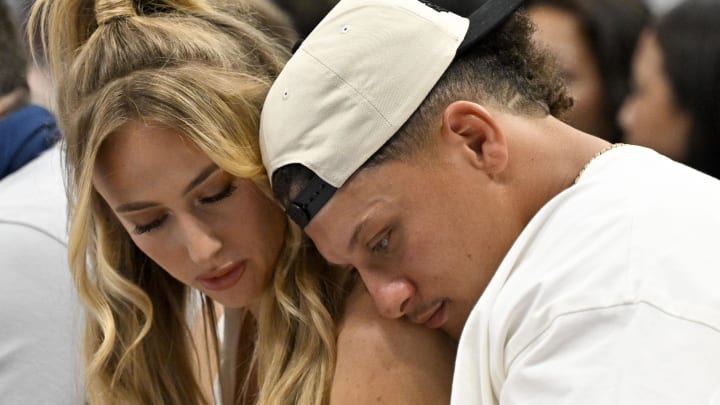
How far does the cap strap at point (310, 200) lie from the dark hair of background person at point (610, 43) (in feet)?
6.18

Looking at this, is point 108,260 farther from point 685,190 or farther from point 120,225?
point 685,190

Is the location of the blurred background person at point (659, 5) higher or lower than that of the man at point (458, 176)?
lower

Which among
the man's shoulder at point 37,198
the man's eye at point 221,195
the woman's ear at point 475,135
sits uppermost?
the woman's ear at point 475,135

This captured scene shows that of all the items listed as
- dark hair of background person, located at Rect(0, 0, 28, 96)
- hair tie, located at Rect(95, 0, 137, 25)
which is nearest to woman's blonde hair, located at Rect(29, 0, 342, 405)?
hair tie, located at Rect(95, 0, 137, 25)

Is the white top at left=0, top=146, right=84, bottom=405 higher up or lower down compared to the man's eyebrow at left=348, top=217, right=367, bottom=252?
lower down

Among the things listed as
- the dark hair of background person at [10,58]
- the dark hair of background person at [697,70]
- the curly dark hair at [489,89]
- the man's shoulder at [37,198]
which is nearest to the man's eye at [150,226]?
the curly dark hair at [489,89]

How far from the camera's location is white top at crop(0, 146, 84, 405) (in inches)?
81.9

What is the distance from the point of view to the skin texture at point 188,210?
1667mm

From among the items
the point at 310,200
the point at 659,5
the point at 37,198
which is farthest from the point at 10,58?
the point at 659,5

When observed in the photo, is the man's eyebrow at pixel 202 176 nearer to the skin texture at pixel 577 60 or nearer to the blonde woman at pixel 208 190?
the blonde woman at pixel 208 190

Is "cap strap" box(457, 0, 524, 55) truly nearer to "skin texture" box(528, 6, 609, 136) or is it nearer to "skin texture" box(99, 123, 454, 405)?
"skin texture" box(99, 123, 454, 405)

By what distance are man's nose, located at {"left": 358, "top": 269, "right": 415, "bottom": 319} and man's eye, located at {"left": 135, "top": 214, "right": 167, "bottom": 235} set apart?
15.1 inches

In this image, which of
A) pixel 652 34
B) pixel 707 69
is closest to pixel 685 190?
pixel 707 69

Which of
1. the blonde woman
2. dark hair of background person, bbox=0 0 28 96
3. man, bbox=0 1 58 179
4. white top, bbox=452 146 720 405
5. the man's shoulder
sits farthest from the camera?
dark hair of background person, bbox=0 0 28 96
